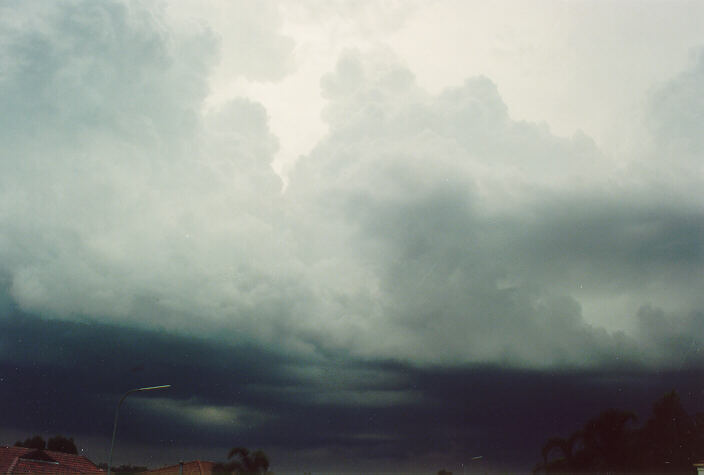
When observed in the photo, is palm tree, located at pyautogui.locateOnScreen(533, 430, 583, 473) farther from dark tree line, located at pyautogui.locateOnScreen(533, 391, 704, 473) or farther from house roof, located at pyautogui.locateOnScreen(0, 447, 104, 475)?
house roof, located at pyautogui.locateOnScreen(0, 447, 104, 475)

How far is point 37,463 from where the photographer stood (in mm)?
82875

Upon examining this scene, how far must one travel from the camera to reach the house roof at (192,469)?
108 metres

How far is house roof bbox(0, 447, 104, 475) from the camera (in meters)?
78.6

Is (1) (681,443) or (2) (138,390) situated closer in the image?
(2) (138,390)

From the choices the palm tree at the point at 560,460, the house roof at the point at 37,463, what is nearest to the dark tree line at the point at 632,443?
the palm tree at the point at 560,460

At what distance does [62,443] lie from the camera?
154 m

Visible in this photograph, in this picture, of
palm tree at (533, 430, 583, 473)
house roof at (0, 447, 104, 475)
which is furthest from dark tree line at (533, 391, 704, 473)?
house roof at (0, 447, 104, 475)

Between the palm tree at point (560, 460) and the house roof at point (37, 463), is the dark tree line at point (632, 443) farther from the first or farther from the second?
the house roof at point (37, 463)

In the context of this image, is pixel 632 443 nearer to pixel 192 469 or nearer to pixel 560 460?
pixel 560 460

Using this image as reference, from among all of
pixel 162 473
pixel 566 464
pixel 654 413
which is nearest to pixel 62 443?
pixel 162 473

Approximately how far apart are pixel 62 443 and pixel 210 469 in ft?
215

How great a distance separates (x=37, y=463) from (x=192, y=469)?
32049 mm

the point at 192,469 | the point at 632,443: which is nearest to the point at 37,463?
the point at 192,469

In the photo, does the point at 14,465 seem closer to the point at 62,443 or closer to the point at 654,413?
the point at 62,443
